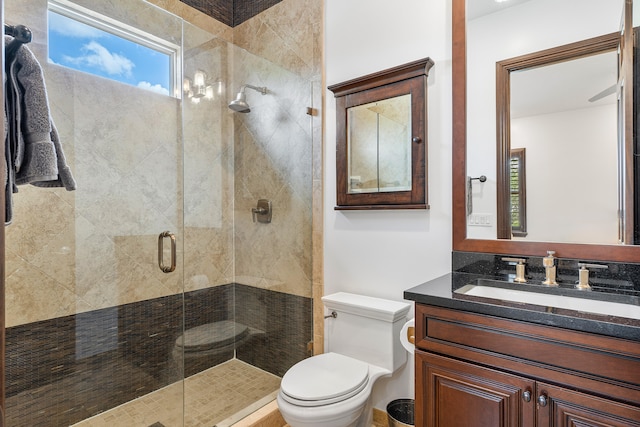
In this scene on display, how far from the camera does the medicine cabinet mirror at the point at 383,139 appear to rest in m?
1.74

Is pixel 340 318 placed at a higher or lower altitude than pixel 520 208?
lower

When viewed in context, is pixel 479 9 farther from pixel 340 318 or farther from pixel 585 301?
pixel 340 318

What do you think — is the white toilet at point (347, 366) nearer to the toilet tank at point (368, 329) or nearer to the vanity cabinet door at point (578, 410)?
the toilet tank at point (368, 329)

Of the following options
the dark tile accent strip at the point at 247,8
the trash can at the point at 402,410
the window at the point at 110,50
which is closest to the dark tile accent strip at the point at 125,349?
the trash can at the point at 402,410

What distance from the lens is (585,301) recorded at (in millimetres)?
1214

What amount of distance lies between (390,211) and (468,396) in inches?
38.2

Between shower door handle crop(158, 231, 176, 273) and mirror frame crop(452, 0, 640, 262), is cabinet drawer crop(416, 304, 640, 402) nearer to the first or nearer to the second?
mirror frame crop(452, 0, 640, 262)

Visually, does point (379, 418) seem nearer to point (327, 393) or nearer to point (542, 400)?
point (327, 393)

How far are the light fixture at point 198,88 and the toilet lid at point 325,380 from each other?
162 cm

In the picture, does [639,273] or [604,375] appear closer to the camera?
[604,375]

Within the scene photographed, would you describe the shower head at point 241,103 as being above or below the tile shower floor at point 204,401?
above

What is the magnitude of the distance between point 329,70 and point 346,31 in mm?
235

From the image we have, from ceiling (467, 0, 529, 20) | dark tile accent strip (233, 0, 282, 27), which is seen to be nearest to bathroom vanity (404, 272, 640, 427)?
ceiling (467, 0, 529, 20)

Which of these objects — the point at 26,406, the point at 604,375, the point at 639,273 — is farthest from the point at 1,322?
the point at 639,273
